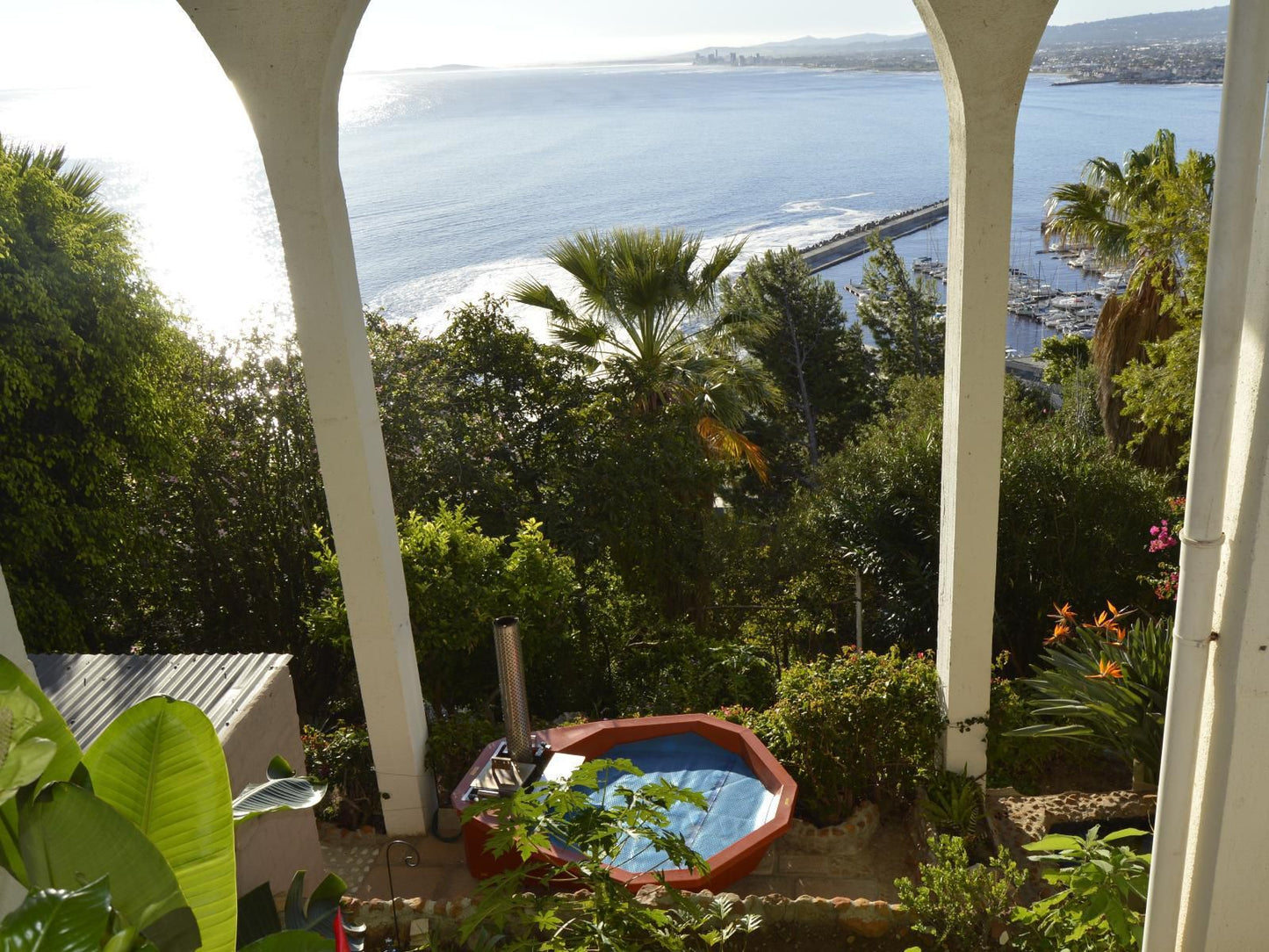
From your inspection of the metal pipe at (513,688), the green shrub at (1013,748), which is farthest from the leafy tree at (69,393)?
the green shrub at (1013,748)

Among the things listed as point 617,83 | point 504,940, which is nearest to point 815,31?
point 617,83

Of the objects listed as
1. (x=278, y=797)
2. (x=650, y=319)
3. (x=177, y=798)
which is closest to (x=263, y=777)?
(x=278, y=797)

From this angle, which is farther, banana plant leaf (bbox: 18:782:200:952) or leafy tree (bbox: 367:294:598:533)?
leafy tree (bbox: 367:294:598:533)

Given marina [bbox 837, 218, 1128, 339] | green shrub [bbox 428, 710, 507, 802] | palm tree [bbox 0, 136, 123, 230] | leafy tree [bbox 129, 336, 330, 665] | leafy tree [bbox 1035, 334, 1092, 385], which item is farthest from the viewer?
marina [bbox 837, 218, 1128, 339]

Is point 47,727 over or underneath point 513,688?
over

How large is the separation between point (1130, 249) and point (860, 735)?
10.7 meters

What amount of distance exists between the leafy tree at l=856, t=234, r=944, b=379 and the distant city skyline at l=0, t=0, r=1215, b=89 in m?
24.8

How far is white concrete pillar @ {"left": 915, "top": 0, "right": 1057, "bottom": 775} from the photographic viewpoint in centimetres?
427

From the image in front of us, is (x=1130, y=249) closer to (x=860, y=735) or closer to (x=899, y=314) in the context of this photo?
(x=860, y=735)

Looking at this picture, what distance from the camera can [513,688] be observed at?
520 centimetres

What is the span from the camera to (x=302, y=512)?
1009 centimetres

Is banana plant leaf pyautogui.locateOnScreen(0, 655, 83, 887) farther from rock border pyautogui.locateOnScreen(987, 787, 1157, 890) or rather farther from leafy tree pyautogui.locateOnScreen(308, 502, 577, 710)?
leafy tree pyautogui.locateOnScreen(308, 502, 577, 710)

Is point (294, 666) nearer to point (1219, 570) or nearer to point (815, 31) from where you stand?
point (1219, 570)

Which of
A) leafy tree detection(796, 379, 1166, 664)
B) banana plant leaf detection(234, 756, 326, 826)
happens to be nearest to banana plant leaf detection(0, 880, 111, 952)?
banana plant leaf detection(234, 756, 326, 826)
